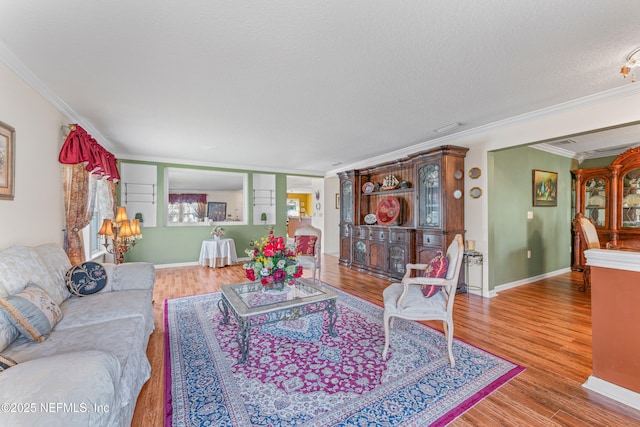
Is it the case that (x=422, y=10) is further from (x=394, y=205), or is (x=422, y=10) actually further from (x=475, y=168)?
(x=394, y=205)

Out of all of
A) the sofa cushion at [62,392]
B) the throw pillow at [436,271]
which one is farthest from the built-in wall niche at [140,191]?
the throw pillow at [436,271]

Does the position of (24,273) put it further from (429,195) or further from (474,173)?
(474,173)

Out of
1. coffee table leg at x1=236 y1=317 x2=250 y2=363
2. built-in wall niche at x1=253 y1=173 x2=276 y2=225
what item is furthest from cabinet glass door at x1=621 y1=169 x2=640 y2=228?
built-in wall niche at x1=253 y1=173 x2=276 y2=225

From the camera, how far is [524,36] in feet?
6.00

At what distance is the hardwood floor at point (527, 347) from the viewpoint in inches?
63.6

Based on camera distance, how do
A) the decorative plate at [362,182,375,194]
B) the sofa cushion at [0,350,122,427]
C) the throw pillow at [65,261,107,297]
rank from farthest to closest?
the decorative plate at [362,182,375,194] → the throw pillow at [65,261,107,297] → the sofa cushion at [0,350,122,427]

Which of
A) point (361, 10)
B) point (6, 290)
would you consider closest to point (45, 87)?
point (6, 290)

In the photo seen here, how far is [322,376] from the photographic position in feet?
6.52

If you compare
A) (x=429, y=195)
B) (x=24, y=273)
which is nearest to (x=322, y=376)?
(x=24, y=273)

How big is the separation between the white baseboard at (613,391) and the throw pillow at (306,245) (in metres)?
3.39

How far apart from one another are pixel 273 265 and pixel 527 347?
2.43 metres

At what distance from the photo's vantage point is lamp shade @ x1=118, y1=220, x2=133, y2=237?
143 inches

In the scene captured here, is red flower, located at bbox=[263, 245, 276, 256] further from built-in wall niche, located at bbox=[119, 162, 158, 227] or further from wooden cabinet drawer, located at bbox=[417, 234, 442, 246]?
built-in wall niche, located at bbox=[119, 162, 158, 227]

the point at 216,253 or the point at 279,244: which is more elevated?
the point at 279,244
